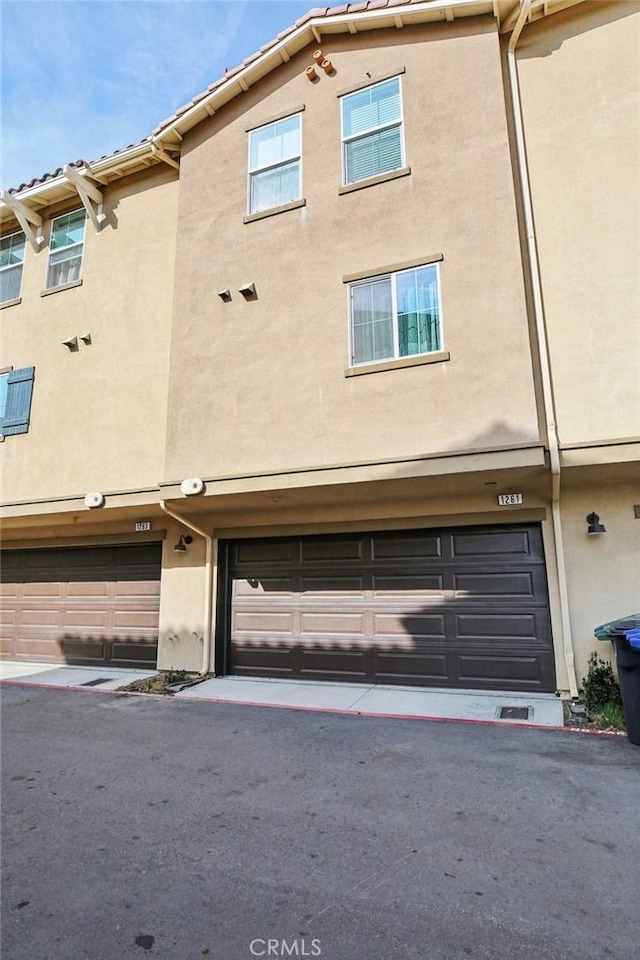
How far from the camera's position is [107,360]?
10.0 meters

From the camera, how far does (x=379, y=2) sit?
800cm

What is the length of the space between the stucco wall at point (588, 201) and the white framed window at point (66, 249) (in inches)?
345

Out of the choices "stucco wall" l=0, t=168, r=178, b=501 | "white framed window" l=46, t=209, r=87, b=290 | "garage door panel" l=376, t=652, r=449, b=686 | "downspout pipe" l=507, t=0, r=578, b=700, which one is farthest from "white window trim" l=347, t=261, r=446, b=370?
"white framed window" l=46, t=209, r=87, b=290

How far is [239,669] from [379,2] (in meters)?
10.7

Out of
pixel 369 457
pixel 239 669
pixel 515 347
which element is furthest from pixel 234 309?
pixel 239 669

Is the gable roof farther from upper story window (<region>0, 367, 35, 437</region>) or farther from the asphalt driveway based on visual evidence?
the asphalt driveway

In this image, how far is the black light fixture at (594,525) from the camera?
6.87 m

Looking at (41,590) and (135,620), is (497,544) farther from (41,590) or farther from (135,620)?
(41,590)

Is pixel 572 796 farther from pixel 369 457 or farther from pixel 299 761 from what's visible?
pixel 369 457

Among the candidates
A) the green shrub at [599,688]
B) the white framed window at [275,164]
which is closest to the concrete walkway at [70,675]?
the green shrub at [599,688]

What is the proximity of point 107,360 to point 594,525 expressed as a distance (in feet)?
28.7

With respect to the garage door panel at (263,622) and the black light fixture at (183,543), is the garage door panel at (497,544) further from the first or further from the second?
Answer: the black light fixture at (183,543)

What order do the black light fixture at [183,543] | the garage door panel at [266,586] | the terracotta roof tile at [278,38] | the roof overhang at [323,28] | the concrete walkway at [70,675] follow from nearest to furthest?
1. the roof overhang at [323,28]
2. the terracotta roof tile at [278,38]
3. the garage door panel at [266,586]
4. the concrete walkway at [70,675]
5. the black light fixture at [183,543]

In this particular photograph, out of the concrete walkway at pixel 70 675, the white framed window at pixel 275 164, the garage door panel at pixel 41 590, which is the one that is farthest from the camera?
the garage door panel at pixel 41 590
